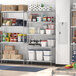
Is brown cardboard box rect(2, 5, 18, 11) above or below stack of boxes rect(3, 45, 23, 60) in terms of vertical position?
above

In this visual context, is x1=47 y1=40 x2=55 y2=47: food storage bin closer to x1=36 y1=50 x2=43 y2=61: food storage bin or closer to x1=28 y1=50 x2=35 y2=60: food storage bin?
x1=36 y1=50 x2=43 y2=61: food storage bin

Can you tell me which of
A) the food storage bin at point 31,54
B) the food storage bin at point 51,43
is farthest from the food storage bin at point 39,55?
the food storage bin at point 51,43

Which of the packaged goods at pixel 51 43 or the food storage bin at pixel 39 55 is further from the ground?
the packaged goods at pixel 51 43

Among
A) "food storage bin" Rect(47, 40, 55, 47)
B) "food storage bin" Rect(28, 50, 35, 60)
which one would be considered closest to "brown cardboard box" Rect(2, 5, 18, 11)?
"food storage bin" Rect(28, 50, 35, 60)

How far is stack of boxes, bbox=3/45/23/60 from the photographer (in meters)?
10.7

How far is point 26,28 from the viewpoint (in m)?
11.0

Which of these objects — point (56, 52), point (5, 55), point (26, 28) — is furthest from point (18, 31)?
point (56, 52)

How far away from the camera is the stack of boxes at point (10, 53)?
35.0 feet

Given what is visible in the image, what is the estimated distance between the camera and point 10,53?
10.7 metres

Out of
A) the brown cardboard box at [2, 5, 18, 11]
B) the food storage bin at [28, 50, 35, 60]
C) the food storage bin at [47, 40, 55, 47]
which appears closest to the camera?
the food storage bin at [47, 40, 55, 47]

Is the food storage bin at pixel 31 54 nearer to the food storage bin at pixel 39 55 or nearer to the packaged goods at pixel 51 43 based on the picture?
the food storage bin at pixel 39 55

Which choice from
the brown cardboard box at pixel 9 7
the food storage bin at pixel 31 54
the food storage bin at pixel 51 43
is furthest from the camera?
the brown cardboard box at pixel 9 7

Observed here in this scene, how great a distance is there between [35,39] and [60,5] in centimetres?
184

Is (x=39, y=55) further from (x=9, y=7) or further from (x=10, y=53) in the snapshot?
(x=9, y=7)
